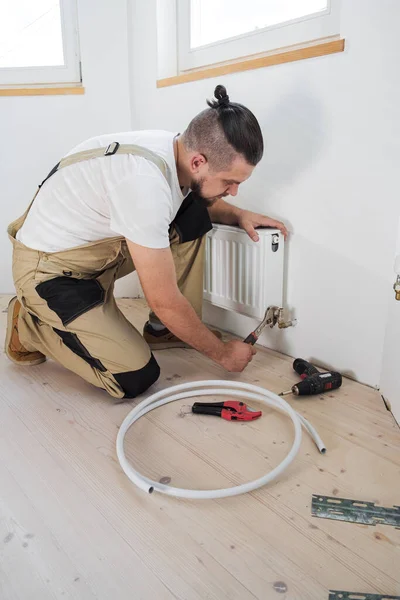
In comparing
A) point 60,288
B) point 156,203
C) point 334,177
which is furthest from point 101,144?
point 334,177

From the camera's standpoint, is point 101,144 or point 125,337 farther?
point 125,337

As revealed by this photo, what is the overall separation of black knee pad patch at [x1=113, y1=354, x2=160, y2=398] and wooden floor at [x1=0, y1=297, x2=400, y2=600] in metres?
0.06

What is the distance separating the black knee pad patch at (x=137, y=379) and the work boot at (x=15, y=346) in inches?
17.9

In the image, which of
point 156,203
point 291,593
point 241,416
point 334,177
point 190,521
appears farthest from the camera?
point 334,177

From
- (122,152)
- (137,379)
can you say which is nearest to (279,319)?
(137,379)

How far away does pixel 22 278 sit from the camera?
62.5 inches

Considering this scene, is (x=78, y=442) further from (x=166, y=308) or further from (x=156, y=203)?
(x=156, y=203)

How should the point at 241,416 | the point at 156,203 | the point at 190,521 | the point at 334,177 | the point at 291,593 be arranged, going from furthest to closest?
the point at 334,177, the point at 241,416, the point at 156,203, the point at 190,521, the point at 291,593

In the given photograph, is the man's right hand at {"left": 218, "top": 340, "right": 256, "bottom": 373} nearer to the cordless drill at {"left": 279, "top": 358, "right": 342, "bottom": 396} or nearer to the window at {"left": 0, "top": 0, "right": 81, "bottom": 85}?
the cordless drill at {"left": 279, "top": 358, "right": 342, "bottom": 396}

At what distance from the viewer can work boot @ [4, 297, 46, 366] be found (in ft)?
5.77

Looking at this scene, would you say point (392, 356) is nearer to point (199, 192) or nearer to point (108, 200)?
point (199, 192)

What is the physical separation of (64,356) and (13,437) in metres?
0.33

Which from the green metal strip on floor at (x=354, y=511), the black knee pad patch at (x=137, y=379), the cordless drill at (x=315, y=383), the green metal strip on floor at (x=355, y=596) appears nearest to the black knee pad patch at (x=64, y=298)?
the black knee pad patch at (x=137, y=379)

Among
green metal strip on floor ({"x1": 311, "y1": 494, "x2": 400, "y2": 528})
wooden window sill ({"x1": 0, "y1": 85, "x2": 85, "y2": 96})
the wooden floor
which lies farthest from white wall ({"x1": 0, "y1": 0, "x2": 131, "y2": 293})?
green metal strip on floor ({"x1": 311, "y1": 494, "x2": 400, "y2": 528})
